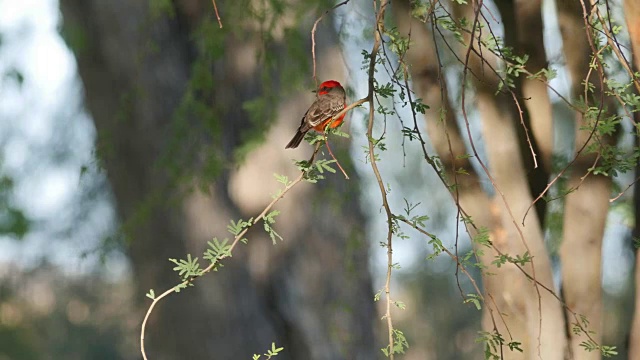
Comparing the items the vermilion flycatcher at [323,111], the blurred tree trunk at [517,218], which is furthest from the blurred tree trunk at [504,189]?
the vermilion flycatcher at [323,111]

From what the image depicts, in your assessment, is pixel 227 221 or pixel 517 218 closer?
pixel 517 218

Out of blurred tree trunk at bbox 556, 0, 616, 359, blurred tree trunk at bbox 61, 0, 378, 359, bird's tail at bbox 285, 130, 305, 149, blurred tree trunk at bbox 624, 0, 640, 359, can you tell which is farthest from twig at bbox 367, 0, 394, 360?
blurred tree trunk at bbox 61, 0, 378, 359

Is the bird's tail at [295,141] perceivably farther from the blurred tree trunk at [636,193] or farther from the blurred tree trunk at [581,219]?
the blurred tree trunk at [581,219]

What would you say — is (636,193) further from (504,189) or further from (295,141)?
(295,141)

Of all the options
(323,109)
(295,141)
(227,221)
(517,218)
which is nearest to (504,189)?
(517,218)

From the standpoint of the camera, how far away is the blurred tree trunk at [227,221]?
4805mm

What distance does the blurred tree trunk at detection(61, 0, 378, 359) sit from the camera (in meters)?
4.80

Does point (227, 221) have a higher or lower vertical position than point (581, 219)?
higher

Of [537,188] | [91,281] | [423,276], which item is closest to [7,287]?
[91,281]

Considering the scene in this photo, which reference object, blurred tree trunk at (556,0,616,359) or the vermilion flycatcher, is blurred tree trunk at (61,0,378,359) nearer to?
blurred tree trunk at (556,0,616,359)

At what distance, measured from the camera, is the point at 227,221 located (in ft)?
16.1

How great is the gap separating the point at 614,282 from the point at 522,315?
1225 centimetres

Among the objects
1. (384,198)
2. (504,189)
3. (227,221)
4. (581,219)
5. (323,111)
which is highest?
(227,221)

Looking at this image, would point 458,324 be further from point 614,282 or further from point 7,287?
point 7,287
